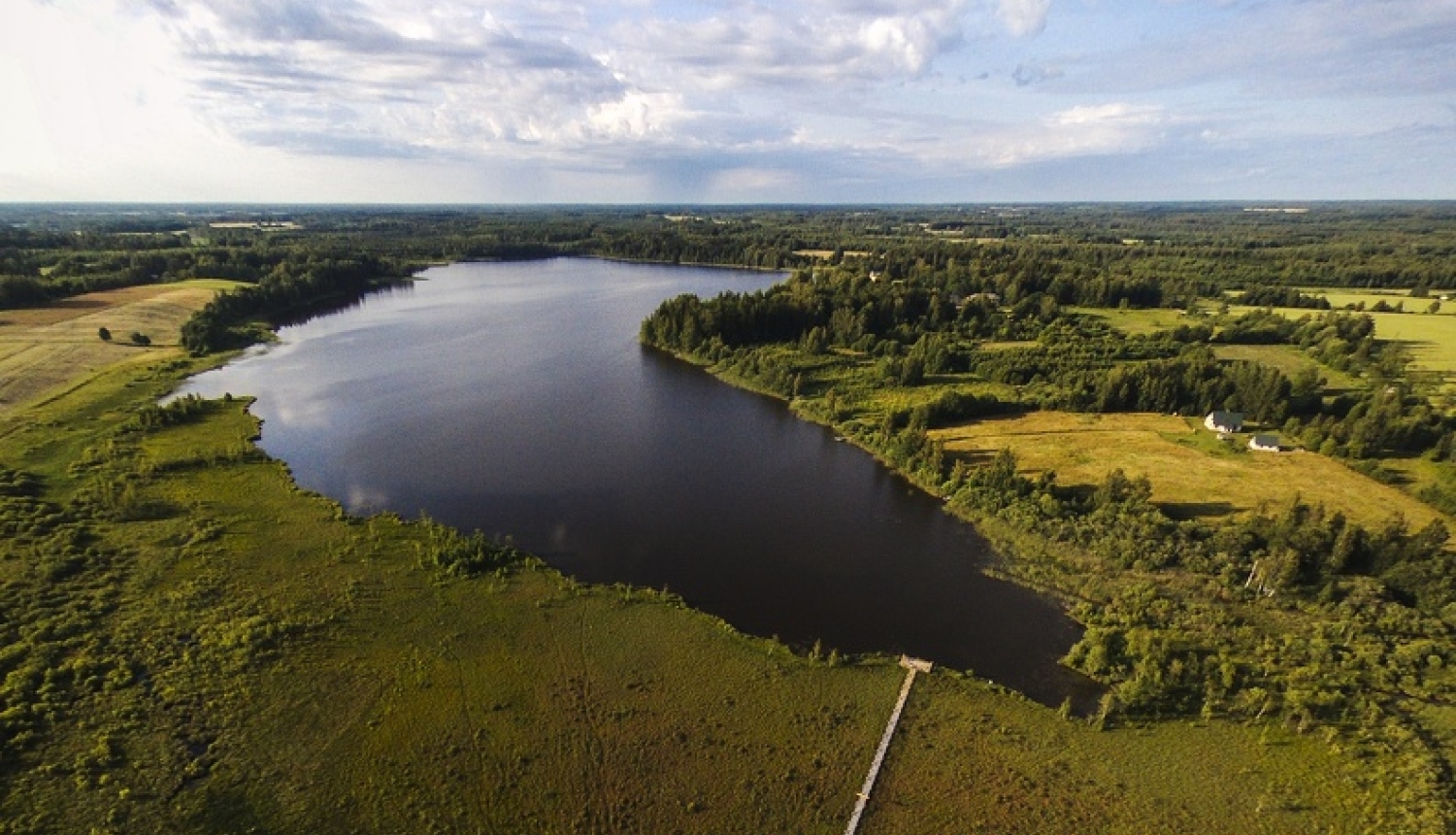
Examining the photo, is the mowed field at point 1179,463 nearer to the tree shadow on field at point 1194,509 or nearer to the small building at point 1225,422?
the tree shadow on field at point 1194,509

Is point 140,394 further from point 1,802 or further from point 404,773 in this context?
point 404,773

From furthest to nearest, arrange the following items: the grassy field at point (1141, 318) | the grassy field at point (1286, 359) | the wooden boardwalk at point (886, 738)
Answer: the grassy field at point (1141, 318) < the grassy field at point (1286, 359) < the wooden boardwalk at point (886, 738)

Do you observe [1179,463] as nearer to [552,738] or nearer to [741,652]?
[741,652]

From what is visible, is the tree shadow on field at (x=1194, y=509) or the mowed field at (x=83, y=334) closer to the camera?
the tree shadow on field at (x=1194, y=509)

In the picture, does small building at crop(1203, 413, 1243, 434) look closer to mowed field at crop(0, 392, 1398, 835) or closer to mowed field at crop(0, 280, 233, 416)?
mowed field at crop(0, 392, 1398, 835)

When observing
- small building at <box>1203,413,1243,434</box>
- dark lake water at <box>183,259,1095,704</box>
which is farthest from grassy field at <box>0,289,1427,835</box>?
small building at <box>1203,413,1243,434</box>

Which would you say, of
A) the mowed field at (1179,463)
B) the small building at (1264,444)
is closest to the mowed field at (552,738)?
the mowed field at (1179,463)

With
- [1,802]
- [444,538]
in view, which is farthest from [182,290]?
[1,802]

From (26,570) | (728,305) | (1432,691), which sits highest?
(728,305)
